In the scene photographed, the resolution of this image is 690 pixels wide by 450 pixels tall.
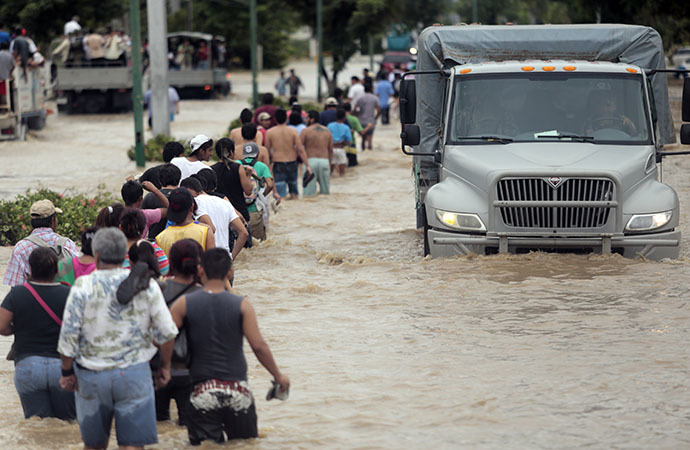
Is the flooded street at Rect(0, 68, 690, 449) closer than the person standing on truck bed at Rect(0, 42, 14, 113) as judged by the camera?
Yes

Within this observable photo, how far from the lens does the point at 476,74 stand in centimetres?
1190

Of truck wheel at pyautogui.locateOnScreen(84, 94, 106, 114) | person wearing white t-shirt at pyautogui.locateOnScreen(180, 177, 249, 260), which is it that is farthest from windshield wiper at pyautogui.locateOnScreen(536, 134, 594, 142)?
truck wheel at pyautogui.locateOnScreen(84, 94, 106, 114)

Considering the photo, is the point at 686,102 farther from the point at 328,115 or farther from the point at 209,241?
the point at 328,115

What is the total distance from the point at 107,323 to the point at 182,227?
2.65m

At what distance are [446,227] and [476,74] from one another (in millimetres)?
1845

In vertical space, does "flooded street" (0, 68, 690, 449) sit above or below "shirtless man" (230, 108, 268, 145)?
below

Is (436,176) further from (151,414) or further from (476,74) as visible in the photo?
(151,414)

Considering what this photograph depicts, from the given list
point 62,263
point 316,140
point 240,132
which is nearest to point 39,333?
point 62,263

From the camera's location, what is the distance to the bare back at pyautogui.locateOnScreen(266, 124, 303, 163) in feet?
53.1

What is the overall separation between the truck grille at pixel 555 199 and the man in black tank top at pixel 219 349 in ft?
17.8

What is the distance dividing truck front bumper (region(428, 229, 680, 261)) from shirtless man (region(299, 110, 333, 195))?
6.87 m

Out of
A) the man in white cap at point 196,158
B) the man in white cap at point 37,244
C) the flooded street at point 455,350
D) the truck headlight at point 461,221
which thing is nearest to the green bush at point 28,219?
the flooded street at point 455,350

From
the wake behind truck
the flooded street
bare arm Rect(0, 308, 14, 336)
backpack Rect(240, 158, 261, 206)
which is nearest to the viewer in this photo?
bare arm Rect(0, 308, 14, 336)

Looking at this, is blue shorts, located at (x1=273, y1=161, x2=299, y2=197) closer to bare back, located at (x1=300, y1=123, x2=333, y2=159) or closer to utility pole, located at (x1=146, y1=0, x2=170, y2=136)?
bare back, located at (x1=300, y1=123, x2=333, y2=159)
